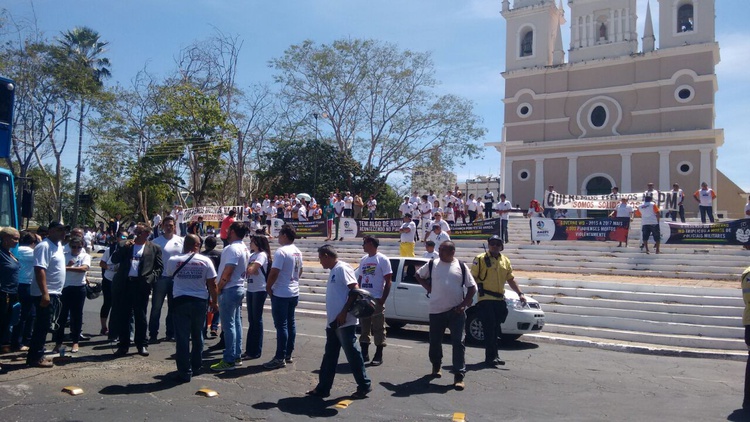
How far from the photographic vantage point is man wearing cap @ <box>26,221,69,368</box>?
7246 millimetres

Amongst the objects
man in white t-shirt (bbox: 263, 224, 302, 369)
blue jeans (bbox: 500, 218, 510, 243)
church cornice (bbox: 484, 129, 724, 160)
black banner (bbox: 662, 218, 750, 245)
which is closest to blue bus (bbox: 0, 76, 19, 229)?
man in white t-shirt (bbox: 263, 224, 302, 369)

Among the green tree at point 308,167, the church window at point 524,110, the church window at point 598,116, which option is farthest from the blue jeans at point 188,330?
the church window at point 524,110

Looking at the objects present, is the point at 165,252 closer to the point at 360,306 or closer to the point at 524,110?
the point at 360,306

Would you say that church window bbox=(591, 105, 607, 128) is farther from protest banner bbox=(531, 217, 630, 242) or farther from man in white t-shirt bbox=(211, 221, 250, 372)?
man in white t-shirt bbox=(211, 221, 250, 372)

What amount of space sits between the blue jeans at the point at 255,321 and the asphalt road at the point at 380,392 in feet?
0.67

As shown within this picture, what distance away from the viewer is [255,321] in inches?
322

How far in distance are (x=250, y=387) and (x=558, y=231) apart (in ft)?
51.1

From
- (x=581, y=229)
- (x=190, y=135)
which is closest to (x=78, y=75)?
(x=190, y=135)

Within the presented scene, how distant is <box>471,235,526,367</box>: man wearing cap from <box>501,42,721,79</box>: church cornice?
3311cm

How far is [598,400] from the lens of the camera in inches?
269

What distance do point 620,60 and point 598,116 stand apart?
349cm

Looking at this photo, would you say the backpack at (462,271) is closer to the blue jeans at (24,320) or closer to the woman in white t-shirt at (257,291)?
the woman in white t-shirt at (257,291)

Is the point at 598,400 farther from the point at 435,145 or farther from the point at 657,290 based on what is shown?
the point at 435,145

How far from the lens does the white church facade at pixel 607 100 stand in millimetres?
35781
